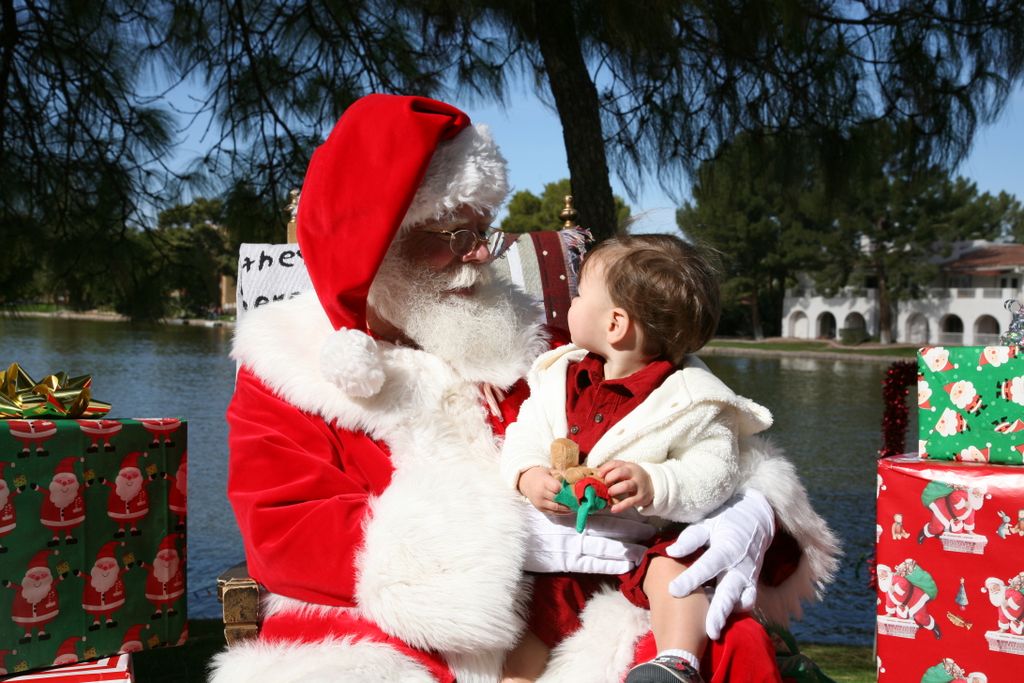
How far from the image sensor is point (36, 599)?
2.19 m

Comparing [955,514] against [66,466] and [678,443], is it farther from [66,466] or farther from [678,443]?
[66,466]

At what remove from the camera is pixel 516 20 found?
421 cm

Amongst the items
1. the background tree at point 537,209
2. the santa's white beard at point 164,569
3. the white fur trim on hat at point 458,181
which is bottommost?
the santa's white beard at point 164,569

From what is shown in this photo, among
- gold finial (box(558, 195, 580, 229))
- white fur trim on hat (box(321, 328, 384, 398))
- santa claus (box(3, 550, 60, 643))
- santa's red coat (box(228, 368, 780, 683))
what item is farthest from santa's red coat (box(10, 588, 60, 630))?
gold finial (box(558, 195, 580, 229))

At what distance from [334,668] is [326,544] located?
0.71ft

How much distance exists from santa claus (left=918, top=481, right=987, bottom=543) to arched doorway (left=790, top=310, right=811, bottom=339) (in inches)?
1592

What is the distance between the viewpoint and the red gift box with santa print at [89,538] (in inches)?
84.7

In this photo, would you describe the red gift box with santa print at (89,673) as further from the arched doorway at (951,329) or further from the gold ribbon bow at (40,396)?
the arched doorway at (951,329)

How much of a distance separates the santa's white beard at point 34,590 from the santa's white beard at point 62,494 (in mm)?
178

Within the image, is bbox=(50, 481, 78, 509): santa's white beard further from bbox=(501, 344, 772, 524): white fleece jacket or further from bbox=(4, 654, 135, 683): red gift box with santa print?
bbox=(501, 344, 772, 524): white fleece jacket

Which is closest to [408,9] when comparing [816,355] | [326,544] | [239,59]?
[239,59]

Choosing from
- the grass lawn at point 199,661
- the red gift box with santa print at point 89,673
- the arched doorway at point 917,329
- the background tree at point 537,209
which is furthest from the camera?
the background tree at point 537,209

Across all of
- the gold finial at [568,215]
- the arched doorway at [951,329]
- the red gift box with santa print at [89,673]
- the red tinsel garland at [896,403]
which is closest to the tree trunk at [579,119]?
the gold finial at [568,215]

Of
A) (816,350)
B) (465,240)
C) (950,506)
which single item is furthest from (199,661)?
(816,350)
